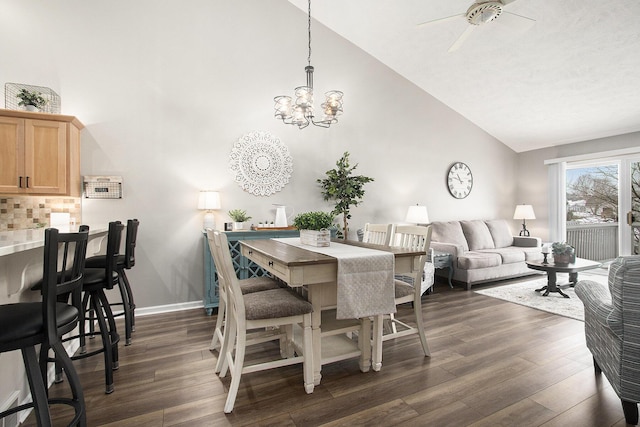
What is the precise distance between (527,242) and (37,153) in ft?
22.9

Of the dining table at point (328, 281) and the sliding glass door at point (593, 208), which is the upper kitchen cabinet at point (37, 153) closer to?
the dining table at point (328, 281)

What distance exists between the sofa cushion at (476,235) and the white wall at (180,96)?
5.76 feet

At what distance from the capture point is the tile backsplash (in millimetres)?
3010

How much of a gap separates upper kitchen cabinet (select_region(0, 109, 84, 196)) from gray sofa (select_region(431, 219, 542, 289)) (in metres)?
4.67

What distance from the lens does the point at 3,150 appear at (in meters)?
2.77

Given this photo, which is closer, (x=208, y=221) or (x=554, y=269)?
(x=208, y=221)

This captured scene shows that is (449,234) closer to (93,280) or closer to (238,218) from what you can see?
(238,218)

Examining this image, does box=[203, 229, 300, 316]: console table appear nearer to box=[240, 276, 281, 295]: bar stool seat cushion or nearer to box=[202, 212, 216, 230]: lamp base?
box=[202, 212, 216, 230]: lamp base

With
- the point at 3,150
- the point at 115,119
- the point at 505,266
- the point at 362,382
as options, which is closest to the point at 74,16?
Result: the point at 115,119

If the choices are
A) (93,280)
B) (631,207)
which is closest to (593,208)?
(631,207)

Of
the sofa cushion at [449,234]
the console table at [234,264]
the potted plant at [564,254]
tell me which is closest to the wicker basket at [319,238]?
the console table at [234,264]

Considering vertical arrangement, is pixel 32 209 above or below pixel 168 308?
above

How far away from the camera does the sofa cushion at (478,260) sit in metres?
4.52

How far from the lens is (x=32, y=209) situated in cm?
311
